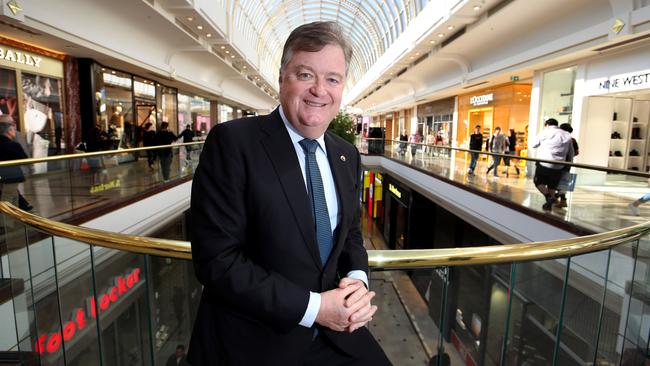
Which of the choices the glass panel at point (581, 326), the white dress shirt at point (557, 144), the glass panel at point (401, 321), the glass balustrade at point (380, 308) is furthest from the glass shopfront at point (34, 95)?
the white dress shirt at point (557, 144)

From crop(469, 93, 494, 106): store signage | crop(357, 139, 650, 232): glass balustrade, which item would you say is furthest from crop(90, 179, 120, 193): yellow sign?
crop(469, 93, 494, 106): store signage

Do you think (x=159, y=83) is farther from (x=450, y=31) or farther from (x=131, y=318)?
(x=131, y=318)

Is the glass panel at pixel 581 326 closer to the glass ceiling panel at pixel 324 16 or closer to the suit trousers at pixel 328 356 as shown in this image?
the suit trousers at pixel 328 356

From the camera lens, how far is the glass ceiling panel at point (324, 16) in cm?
3219

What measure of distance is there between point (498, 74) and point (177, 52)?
12408 mm

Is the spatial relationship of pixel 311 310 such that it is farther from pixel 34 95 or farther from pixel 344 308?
pixel 34 95

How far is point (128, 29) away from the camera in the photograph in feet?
41.2

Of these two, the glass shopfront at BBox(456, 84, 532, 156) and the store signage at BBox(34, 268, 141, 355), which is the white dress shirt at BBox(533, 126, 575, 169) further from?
the glass shopfront at BBox(456, 84, 532, 156)

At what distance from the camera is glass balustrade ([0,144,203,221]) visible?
563cm

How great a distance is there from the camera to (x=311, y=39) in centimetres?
125

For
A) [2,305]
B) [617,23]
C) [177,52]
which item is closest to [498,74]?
[617,23]

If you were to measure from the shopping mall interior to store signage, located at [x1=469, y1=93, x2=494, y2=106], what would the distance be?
84mm

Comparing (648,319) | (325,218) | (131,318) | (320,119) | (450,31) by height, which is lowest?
(131,318)

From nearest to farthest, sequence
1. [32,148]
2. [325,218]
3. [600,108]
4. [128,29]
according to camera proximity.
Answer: [325,218] < [32,148] < [600,108] < [128,29]
